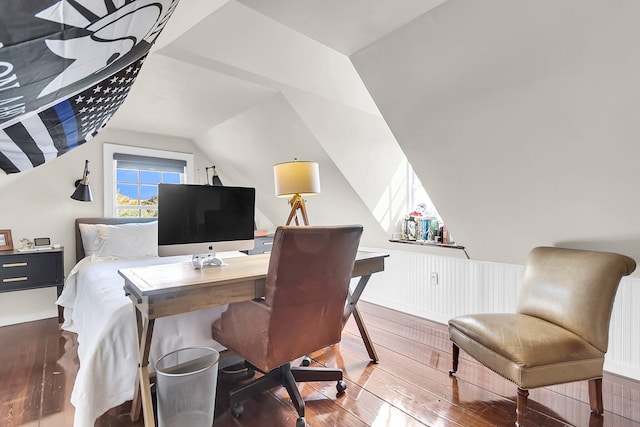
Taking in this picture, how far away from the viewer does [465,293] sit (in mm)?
2934

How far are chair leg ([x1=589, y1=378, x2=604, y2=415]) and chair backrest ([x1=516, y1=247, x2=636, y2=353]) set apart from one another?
17cm

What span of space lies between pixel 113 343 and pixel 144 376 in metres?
0.26

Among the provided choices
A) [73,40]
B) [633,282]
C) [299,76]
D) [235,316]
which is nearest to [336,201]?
[299,76]

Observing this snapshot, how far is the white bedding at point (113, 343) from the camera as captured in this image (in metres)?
1.48

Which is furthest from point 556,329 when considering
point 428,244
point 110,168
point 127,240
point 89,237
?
point 110,168

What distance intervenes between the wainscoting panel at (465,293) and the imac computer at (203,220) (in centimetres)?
188

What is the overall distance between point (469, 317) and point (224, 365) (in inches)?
66.2

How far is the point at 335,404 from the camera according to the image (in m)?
1.83

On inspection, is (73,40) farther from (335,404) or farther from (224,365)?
(224,365)

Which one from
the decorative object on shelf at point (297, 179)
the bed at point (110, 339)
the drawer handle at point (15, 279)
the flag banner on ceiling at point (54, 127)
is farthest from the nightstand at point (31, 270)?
the flag banner on ceiling at point (54, 127)

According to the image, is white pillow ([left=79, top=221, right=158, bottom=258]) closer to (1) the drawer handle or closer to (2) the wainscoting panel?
(1) the drawer handle

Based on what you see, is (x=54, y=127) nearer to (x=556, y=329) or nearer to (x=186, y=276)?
(x=186, y=276)

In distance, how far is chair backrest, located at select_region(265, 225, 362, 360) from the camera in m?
1.51

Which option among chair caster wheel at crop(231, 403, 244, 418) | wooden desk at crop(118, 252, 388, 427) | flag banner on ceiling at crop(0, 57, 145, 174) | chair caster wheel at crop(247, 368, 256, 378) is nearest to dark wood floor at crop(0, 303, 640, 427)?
chair caster wheel at crop(231, 403, 244, 418)
